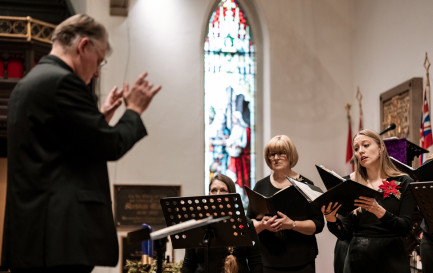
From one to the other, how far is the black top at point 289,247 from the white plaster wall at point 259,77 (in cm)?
365

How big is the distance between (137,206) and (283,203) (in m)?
4.01

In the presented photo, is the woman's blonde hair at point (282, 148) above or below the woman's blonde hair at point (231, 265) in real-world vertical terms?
above

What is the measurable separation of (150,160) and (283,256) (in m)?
4.03

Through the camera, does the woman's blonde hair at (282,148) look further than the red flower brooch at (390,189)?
Yes

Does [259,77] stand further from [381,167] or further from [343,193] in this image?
[343,193]

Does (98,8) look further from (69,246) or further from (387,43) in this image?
(69,246)

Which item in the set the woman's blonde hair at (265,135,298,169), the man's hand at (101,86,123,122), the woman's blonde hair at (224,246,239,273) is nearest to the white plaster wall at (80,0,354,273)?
the woman's blonde hair at (265,135,298,169)

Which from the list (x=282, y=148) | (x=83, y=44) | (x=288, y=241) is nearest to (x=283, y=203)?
(x=288, y=241)

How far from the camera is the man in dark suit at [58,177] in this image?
237 cm

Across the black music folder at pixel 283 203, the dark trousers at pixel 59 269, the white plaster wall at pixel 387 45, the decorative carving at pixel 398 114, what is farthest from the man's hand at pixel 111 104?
the decorative carving at pixel 398 114

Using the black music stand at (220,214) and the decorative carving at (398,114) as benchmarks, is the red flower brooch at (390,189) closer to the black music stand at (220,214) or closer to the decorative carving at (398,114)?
the black music stand at (220,214)

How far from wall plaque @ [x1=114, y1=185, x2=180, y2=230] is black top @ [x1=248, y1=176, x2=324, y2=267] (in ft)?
12.0

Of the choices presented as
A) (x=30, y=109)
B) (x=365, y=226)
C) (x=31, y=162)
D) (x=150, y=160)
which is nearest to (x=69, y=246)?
(x=31, y=162)

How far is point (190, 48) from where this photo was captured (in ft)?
29.1
